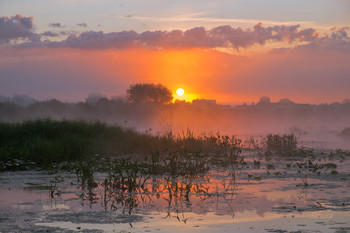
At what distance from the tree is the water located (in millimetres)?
50100

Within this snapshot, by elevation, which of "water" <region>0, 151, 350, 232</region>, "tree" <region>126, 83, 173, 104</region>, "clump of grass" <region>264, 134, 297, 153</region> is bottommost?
"water" <region>0, 151, 350, 232</region>

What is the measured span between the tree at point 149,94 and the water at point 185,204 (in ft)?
164

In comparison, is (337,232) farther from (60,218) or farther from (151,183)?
(151,183)

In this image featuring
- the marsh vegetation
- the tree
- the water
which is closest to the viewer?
the water

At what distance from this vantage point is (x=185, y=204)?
952 centimetres

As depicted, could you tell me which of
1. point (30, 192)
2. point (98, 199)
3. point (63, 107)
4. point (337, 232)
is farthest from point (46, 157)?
point (63, 107)

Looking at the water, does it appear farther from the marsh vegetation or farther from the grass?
the grass

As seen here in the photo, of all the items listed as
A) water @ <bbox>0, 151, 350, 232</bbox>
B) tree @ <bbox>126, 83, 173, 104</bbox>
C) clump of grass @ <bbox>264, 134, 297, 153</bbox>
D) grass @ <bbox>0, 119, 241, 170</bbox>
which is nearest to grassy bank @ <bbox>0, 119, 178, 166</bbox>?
grass @ <bbox>0, 119, 241, 170</bbox>

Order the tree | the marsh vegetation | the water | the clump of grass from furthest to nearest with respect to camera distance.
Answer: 1. the tree
2. the clump of grass
3. the marsh vegetation
4. the water

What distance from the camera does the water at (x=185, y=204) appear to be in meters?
7.65

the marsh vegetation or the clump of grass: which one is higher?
the clump of grass

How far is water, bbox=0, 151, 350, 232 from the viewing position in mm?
7652

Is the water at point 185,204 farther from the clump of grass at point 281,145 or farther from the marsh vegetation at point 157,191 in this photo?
the clump of grass at point 281,145

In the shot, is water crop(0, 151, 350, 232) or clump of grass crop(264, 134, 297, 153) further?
clump of grass crop(264, 134, 297, 153)
